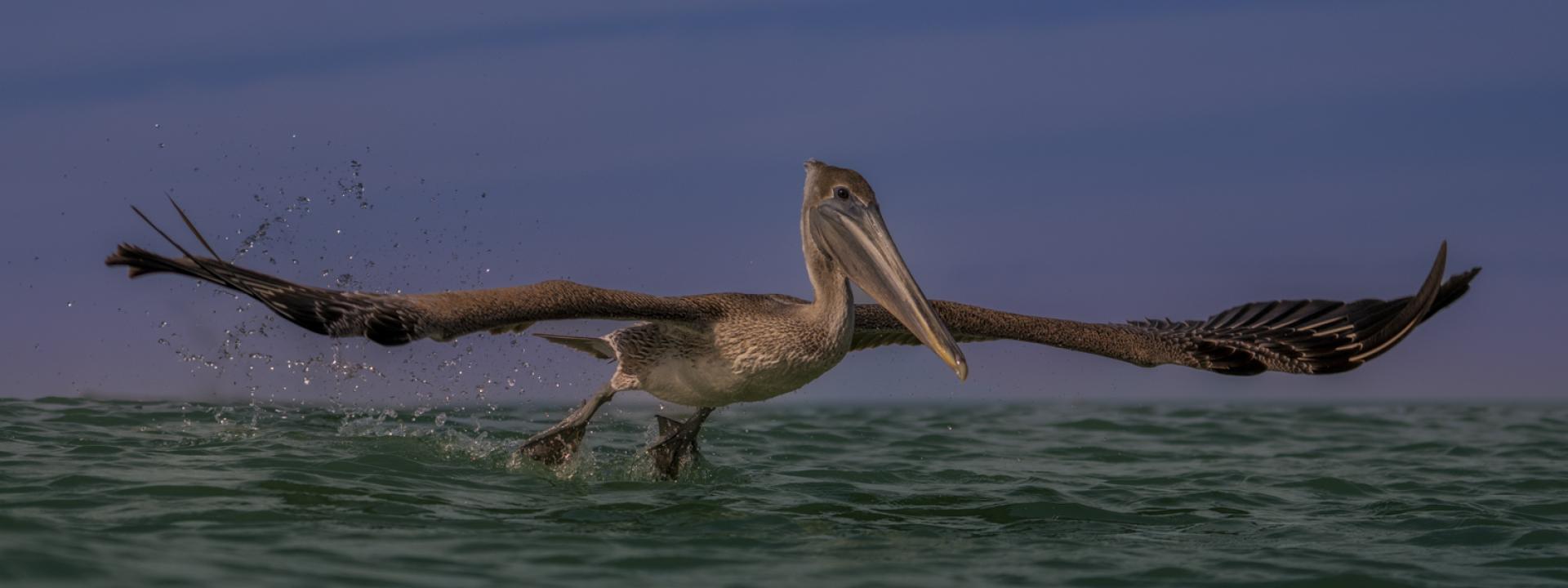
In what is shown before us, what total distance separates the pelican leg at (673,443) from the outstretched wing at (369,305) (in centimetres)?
251

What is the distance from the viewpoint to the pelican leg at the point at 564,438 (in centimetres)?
1209

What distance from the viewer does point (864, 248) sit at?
10797mm

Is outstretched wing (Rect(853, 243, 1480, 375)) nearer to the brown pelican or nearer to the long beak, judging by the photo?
the brown pelican

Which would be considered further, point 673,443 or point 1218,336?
point 1218,336

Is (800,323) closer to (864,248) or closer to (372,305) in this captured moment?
(864,248)

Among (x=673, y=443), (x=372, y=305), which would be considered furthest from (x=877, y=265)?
(x=372, y=305)

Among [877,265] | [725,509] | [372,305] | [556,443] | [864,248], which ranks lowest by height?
[725,509]

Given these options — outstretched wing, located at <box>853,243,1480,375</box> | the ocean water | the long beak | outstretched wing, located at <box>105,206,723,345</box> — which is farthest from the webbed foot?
the long beak

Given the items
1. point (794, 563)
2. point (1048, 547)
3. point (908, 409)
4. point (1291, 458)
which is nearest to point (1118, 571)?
point (1048, 547)

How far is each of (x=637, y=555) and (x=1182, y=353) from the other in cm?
578

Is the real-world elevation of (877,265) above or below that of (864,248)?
below

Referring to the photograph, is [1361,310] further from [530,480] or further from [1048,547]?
[530,480]

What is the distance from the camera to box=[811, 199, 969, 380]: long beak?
10.4m

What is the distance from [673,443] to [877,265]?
274cm
